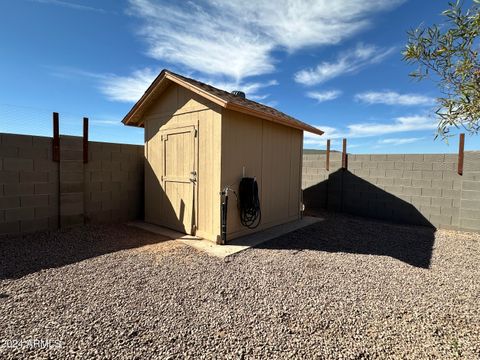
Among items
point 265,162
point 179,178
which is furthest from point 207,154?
point 265,162

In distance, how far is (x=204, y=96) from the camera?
13.6ft

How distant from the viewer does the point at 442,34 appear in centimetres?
175

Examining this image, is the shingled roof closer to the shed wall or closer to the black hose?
the shed wall

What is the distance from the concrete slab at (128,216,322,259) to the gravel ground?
0.68 ft

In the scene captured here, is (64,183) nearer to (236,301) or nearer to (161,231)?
(161,231)

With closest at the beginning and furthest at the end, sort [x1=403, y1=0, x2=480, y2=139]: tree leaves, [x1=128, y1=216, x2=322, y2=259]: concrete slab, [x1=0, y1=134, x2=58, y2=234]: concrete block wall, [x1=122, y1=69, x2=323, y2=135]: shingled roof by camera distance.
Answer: [x1=403, y1=0, x2=480, y2=139]: tree leaves → [x1=128, y1=216, x2=322, y2=259]: concrete slab → [x1=122, y1=69, x2=323, y2=135]: shingled roof → [x1=0, y1=134, x2=58, y2=234]: concrete block wall

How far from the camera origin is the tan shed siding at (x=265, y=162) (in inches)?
171

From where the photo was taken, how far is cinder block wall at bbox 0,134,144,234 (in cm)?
421

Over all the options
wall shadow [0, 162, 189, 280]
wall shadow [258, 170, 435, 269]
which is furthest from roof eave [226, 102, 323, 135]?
wall shadow [0, 162, 189, 280]

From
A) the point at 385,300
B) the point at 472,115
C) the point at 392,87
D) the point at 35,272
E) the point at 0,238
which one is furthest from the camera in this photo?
the point at 392,87

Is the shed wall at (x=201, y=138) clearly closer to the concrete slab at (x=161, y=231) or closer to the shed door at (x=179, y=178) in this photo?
the shed door at (x=179, y=178)

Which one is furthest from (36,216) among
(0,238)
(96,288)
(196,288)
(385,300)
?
(385,300)

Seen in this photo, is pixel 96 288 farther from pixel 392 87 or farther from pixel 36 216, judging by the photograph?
pixel 392 87

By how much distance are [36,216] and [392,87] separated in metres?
8.74
